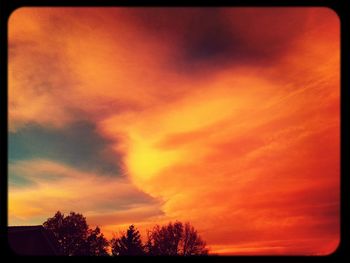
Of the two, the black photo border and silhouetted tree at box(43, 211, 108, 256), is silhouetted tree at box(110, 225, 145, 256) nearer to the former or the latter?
silhouetted tree at box(43, 211, 108, 256)

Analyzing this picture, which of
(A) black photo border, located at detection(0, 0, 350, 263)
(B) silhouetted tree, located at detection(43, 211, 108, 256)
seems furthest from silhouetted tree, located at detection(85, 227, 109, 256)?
(A) black photo border, located at detection(0, 0, 350, 263)

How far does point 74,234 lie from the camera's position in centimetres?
3666

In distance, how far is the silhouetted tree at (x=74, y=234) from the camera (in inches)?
1432

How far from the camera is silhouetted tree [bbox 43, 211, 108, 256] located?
36375 mm
